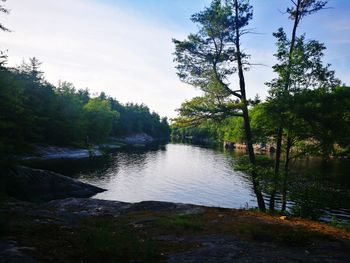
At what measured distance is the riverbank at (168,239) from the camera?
9.71 meters

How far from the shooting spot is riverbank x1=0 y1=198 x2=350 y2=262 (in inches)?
382

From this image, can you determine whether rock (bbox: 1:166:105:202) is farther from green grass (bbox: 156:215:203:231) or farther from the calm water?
green grass (bbox: 156:215:203:231)

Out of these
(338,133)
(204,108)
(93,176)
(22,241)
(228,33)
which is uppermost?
(228,33)

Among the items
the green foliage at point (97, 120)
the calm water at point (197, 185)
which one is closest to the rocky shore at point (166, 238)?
the calm water at point (197, 185)

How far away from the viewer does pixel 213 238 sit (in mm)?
12531

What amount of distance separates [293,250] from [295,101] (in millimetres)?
9077

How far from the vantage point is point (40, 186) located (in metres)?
31.4

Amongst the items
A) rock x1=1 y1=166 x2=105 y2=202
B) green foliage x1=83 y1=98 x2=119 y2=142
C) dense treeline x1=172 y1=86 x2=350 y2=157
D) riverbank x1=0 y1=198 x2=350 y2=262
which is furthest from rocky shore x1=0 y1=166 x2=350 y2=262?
green foliage x1=83 y1=98 x2=119 y2=142

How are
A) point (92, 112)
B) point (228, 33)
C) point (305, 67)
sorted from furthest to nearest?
point (92, 112)
point (228, 33)
point (305, 67)

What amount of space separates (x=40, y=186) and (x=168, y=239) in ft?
75.6

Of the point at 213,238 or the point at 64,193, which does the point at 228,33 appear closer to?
the point at 213,238

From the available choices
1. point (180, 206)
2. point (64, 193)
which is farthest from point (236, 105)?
point (64, 193)

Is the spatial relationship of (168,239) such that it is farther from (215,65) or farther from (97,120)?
(97,120)

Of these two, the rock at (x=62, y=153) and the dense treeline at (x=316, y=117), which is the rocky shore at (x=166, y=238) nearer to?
the dense treeline at (x=316, y=117)
